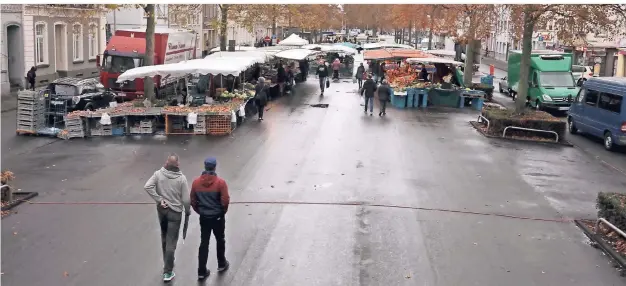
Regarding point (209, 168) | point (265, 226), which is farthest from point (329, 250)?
point (209, 168)

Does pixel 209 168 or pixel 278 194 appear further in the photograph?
pixel 278 194

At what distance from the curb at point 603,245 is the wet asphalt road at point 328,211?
0.51 ft

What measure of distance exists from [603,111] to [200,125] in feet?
40.7

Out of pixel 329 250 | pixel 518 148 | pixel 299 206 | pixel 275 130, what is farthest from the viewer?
pixel 275 130

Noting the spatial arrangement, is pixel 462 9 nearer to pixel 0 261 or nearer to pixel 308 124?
pixel 308 124

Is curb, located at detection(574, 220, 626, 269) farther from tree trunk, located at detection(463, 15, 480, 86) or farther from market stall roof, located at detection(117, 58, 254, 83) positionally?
tree trunk, located at detection(463, 15, 480, 86)

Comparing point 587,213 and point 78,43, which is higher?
point 78,43

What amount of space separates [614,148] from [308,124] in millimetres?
9586

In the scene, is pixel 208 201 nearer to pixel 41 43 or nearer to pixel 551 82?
pixel 551 82

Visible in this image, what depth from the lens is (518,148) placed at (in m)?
18.8

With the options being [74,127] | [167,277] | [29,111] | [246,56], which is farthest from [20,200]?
[246,56]

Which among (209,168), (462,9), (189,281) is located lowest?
(189,281)

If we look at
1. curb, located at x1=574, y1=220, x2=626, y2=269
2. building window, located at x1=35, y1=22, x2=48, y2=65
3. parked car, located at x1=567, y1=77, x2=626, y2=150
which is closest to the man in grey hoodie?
curb, located at x1=574, y1=220, x2=626, y2=269

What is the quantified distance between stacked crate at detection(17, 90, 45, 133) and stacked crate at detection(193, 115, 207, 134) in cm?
456
